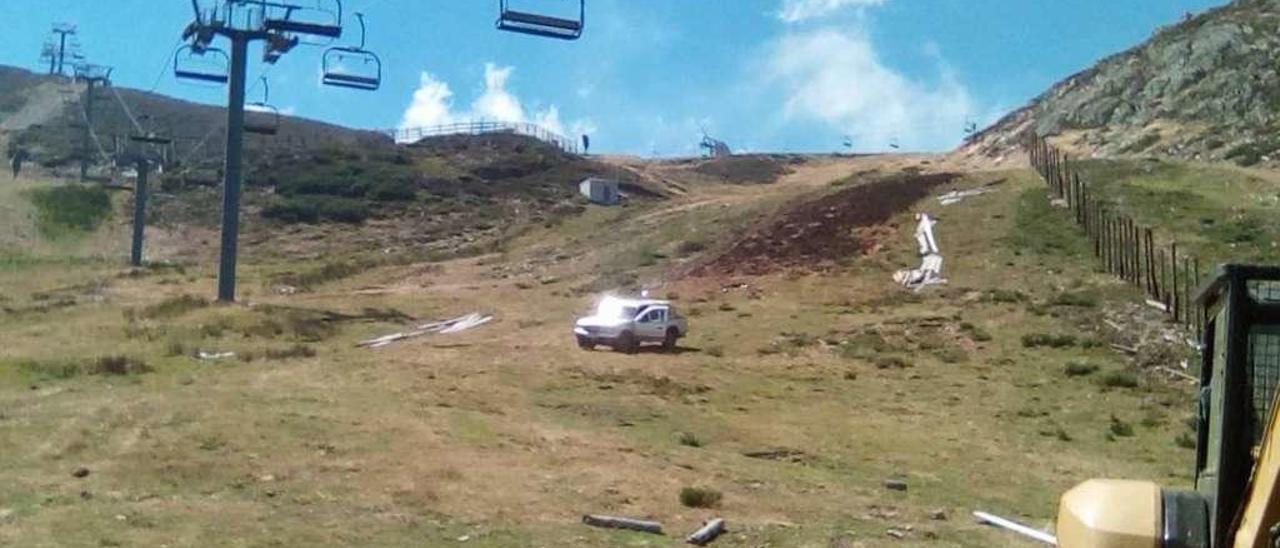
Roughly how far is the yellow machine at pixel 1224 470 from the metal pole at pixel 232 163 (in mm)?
46039

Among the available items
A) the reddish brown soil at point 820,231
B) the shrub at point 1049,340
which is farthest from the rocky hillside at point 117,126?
the shrub at point 1049,340

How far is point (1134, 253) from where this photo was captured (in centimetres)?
4775

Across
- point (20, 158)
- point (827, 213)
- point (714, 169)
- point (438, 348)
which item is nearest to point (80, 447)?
point (438, 348)

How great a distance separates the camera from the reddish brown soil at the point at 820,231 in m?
56.6

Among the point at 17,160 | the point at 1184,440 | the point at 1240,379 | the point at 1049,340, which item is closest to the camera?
the point at 1240,379

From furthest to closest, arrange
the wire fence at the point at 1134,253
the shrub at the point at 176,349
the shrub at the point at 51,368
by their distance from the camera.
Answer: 1. the wire fence at the point at 1134,253
2. the shrub at the point at 176,349
3. the shrub at the point at 51,368

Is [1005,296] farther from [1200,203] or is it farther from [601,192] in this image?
[601,192]

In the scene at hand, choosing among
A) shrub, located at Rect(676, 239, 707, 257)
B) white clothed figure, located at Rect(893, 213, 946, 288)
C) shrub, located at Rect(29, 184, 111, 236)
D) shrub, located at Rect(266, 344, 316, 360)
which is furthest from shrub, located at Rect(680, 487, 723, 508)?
shrub, located at Rect(29, 184, 111, 236)

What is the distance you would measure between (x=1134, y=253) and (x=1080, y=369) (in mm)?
11780

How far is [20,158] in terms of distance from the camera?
111812mm

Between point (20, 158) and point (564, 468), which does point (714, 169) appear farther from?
point (564, 468)

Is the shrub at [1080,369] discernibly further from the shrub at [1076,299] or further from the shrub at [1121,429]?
the shrub at [1076,299]

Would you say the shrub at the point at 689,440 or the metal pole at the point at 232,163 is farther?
the metal pole at the point at 232,163

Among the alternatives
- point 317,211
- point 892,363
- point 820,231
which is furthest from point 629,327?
point 317,211
